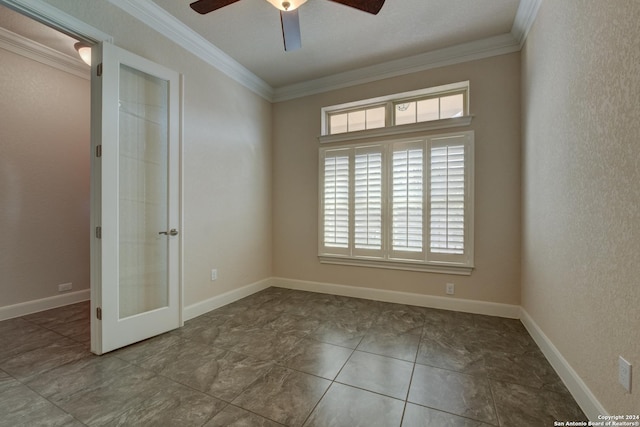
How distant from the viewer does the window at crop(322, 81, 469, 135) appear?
3.10 meters

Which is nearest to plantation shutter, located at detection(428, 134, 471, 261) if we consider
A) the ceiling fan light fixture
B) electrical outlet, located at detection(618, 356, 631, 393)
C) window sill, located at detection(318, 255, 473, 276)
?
window sill, located at detection(318, 255, 473, 276)

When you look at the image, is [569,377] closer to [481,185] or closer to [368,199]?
[481,185]

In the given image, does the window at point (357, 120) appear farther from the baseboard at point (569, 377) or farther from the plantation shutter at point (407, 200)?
the baseboard at point (569, 377)

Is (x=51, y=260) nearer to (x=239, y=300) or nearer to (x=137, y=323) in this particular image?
(x=137, y=323)

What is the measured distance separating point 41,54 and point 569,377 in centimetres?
564

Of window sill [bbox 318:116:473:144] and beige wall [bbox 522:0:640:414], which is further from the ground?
window sill [bbox 318:116:473:144]

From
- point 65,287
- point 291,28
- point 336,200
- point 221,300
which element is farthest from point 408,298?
point 65,287

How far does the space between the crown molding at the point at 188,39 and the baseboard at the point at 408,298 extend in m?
2.89

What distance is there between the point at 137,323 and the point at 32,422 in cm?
88

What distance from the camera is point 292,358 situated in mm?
2023

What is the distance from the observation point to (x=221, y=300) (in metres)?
3.17

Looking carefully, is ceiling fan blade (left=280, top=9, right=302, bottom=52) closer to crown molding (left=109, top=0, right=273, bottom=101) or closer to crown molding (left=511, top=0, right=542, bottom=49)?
crown molding (left=109, top=0, right=273, bottom=101)

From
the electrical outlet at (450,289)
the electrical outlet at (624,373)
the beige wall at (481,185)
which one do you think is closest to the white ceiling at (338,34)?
the beige wall at (481,185)

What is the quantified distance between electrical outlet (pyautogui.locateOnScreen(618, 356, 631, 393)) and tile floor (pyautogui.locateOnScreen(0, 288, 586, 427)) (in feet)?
1.42
